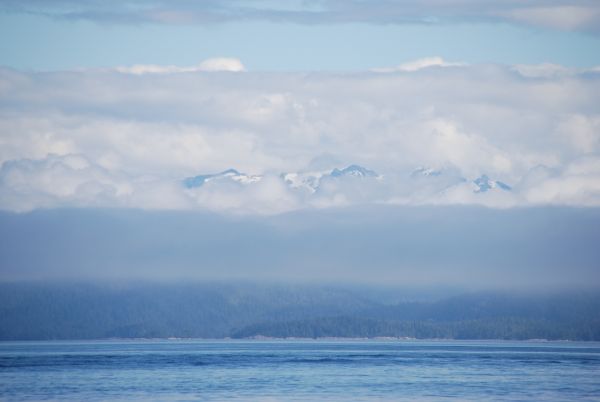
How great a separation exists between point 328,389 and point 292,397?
1590 centimetres

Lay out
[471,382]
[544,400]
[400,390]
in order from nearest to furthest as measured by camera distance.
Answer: [544,400], [400,390], [471,382]

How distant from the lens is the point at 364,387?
543 feet

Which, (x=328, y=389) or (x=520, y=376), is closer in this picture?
(x=328, y=389)

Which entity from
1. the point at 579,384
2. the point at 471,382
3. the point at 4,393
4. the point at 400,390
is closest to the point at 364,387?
the point at 400,390

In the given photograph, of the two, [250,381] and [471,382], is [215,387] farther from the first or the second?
[471,382]

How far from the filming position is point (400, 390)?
6275 inches

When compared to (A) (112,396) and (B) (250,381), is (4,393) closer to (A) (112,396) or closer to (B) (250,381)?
(A) (112,396)

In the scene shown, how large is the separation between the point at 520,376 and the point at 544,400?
53302mm

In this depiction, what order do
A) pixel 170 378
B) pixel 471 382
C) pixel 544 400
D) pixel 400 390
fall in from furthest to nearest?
pixel 170 378
pixel 471 382
pixel 400 390
pixel 544 400

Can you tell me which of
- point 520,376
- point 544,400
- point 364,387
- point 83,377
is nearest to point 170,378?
point 83,377

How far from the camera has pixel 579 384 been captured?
168375 mm

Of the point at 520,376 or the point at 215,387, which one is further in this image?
the point at 520,376

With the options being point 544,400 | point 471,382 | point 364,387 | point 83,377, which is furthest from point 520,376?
point 83,377

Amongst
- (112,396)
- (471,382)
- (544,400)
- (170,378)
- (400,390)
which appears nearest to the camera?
(544,400)
